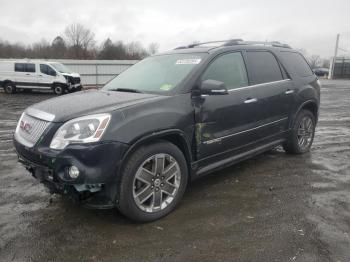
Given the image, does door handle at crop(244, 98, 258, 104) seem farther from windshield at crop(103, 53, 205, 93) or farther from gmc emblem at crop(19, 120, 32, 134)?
gmc emblem at crop(19, 120, 32, 134)

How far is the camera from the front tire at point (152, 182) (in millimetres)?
3285

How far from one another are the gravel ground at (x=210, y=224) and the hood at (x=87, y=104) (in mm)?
1121

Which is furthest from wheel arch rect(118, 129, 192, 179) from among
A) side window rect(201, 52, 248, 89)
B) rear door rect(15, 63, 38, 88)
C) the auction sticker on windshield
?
rear door rect(15, 63, 38, 88)

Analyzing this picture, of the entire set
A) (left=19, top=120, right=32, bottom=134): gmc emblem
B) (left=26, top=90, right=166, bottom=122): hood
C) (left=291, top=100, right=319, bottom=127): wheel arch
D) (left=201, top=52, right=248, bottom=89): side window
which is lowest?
(left=19, top=120, right=32, bottom=134): gmc emblem

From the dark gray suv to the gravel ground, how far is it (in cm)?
34

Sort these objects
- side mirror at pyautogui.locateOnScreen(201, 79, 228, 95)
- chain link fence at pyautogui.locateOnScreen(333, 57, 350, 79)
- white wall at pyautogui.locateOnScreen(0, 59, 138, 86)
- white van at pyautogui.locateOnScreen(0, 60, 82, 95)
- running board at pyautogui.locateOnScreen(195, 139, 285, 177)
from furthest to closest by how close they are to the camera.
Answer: chain link fence at pyautogui.locateOnScreen(333, 57, 350, 79)
white wall at pyautogui.locateOnScreen(0, 59, 138, 86)
white van at pyautogui.locateOnScreen(0, 60, 82, 95)
running board at pyautogui.locateOnScreen(195, 139, 285, 177)
side mirror at pyautogui.locateOnScreen(201, 79, 228, 95)

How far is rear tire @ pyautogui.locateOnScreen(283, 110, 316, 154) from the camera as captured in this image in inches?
221

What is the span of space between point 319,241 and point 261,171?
2048 mm

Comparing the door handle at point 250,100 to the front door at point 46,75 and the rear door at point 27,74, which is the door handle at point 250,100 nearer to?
the front door at point 46,75

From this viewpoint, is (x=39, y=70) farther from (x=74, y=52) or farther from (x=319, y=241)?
(x=74, y=52)

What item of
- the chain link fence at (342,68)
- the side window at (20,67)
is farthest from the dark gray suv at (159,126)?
the chain link fence at (342,68)

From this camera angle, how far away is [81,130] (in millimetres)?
3156

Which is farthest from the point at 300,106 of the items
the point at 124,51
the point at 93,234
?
the point at 124,51

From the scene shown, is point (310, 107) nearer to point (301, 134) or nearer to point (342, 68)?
point (301, 134)
